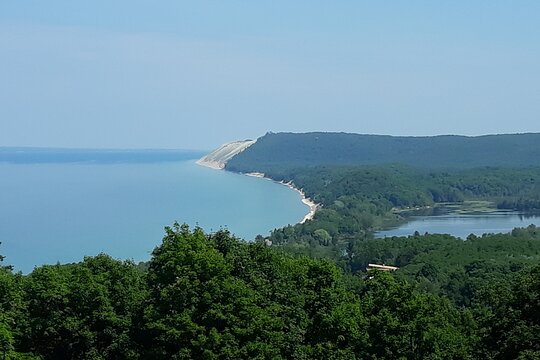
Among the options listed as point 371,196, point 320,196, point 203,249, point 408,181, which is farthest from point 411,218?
point 203,249

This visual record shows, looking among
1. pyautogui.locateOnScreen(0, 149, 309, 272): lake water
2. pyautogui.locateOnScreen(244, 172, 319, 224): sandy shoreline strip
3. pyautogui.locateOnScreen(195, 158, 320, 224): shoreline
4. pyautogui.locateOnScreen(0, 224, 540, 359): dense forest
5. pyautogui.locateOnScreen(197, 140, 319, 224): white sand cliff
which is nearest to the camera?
pyautogui.locateOnScreen(0, 224, 540, 359): dense forest

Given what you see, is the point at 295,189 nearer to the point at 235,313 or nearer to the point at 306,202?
the point at 306,202

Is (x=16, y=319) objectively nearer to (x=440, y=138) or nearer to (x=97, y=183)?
(x=97, y=183)

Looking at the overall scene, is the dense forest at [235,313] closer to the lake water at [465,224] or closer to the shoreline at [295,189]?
the lake water at [465,224]

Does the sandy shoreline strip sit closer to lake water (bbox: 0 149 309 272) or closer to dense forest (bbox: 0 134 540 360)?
lake water (bbox: 0 149 309 272)

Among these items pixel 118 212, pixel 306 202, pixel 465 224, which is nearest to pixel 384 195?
pixel 306 202

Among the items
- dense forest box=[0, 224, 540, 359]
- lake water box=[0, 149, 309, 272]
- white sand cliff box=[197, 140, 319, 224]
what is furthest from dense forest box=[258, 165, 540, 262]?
white sand cliff box=[197, 140, 319, 224]
